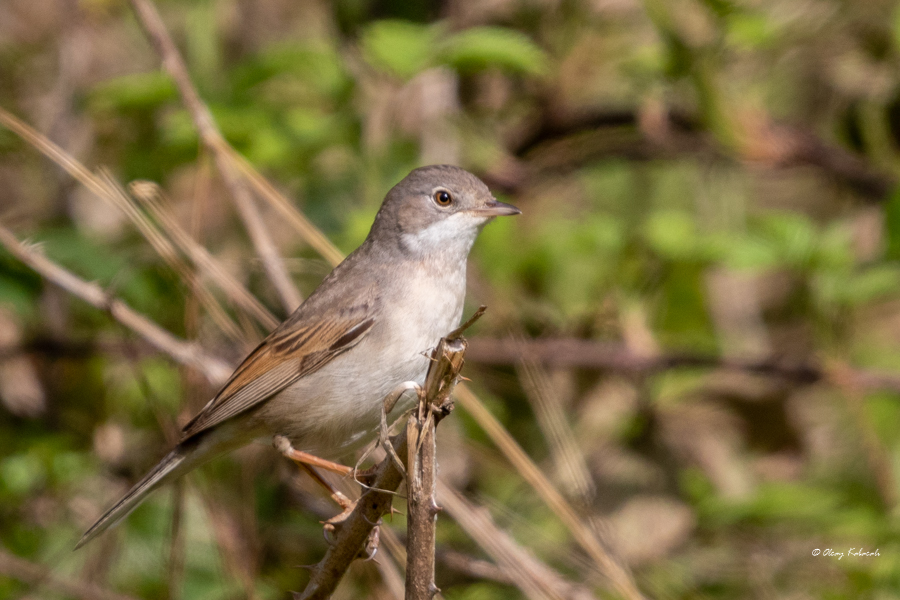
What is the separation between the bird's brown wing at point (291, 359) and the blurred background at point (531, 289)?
1.62 feet

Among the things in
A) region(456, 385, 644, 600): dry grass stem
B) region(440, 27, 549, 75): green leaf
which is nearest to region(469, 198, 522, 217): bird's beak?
region(456, 385, 644, 600): dry grass stem

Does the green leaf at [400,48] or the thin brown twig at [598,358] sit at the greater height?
the green leaf at [400,48]

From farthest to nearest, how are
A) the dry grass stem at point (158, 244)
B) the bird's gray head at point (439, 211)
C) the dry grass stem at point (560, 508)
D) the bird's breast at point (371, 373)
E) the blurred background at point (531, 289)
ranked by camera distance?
1. the blurred background at point (531, 289)
2. the bird's gray head at point (439, 211)
3. the dry grass stem at point (158, 244)
4. the bird's breast at point (371, 373)
5. the dry grass stem at point (560, 508)

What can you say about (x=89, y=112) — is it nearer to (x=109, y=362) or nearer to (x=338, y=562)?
(x=109, y=362)

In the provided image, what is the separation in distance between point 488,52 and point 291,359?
5.84 ft

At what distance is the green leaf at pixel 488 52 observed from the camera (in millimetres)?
4336

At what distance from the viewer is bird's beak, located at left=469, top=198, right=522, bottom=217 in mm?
3658

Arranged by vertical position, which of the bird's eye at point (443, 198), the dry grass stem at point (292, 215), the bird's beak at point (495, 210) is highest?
the bird's eye at point (443, 198)

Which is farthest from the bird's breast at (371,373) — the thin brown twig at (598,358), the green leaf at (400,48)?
the thin brown twig at (598,358)

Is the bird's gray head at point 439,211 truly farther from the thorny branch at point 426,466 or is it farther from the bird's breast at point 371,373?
the thorny branch at point 426,466

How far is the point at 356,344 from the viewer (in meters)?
3.44

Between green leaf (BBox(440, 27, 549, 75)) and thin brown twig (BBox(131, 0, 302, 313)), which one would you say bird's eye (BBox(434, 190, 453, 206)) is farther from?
green leaf (BBox(440, 27, 549, 75))

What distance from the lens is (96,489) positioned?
17.3 ft

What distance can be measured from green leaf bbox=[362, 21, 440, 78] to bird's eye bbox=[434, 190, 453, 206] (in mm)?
794
